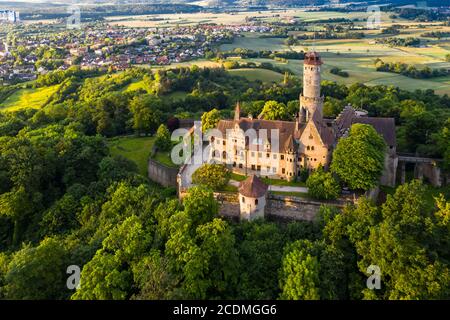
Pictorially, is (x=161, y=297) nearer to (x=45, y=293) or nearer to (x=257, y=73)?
(x=45, y=293)

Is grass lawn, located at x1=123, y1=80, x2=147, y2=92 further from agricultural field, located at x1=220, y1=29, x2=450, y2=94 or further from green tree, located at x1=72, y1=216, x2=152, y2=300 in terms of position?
green tree, located at x1=72, y1=216, x2=152, y2=300

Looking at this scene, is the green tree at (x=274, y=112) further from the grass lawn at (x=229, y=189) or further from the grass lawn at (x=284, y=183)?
the grass lawn at (x=229, y=189)

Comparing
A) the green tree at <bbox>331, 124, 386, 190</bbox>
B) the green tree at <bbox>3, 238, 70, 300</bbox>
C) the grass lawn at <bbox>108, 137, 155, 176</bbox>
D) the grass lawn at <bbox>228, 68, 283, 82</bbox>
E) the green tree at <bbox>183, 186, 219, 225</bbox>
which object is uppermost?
the grass lawn at <bbox>228, 68, 283, 82</bbox>

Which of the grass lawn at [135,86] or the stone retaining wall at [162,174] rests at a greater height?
the grass lawn at [135,86]

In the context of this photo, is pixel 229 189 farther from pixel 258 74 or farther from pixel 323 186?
pixel 258 74

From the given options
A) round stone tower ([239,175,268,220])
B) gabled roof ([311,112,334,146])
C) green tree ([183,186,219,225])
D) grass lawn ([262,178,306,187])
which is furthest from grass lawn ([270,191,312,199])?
green tree ([183,186,219,225])

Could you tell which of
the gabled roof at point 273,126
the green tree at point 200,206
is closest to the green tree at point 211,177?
the green tree at point 200,206
